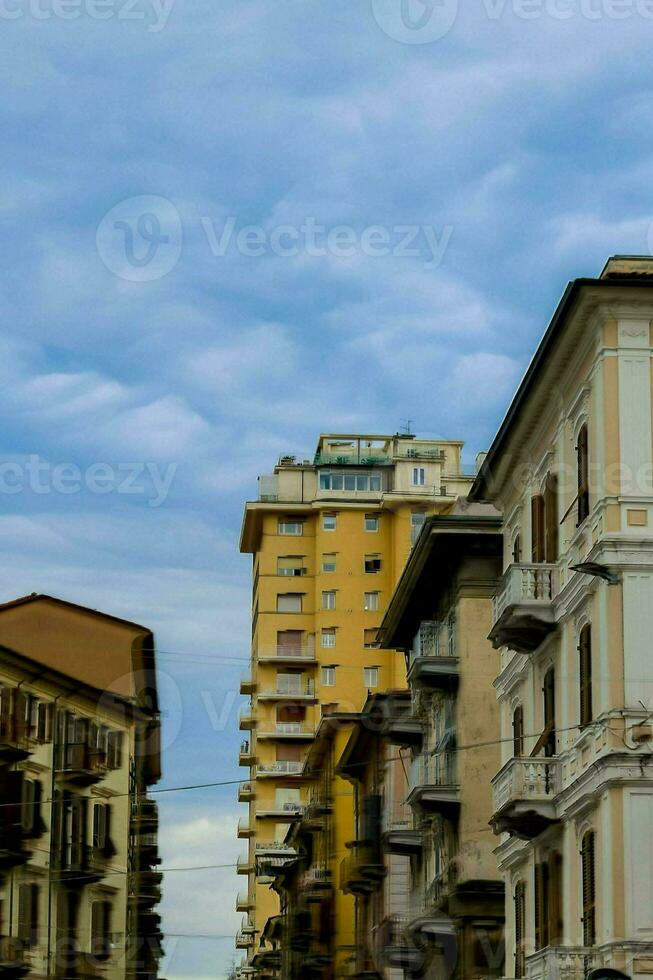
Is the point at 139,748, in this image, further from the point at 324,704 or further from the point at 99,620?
the point at 324,704

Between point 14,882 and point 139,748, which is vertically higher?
point 139,748

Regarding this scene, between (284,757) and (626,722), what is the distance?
86.5 m

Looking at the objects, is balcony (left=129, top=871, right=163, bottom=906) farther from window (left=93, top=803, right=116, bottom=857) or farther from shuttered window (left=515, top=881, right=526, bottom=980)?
shuttered window (left=515, top=881, right=526, bottom=980)

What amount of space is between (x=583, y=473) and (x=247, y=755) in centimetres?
9201

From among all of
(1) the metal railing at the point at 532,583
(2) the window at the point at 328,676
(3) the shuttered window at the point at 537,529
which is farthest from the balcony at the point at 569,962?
(2) the window at the point at 328,676

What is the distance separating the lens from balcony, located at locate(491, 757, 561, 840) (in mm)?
34031

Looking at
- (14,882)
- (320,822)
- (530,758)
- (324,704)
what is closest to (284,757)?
(324,704)

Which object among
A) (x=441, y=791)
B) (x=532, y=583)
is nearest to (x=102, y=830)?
(x=441, y=791)

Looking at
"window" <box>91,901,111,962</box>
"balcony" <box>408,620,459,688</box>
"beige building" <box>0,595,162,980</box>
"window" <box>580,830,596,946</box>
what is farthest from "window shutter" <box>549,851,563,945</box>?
"window" <box>91,901,111,962</box>

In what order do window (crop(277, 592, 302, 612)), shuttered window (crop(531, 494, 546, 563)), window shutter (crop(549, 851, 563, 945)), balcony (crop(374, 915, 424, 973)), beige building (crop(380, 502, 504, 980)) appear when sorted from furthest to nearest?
window (crop(277, 592, 302, 612)), balcony (crop(374, 915, 424, 973)), beige building (crop(380, 502, 504, 980)), shuttered window (crop(531, 494, 546, 563)), window shutter (crop(549, 851, 563, 945))

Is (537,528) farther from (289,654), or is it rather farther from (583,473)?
(289,654)

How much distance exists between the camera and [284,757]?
4555 inches

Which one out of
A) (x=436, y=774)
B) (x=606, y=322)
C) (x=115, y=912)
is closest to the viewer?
(x=606, y=322)

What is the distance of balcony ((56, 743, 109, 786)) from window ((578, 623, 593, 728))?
108 ft
